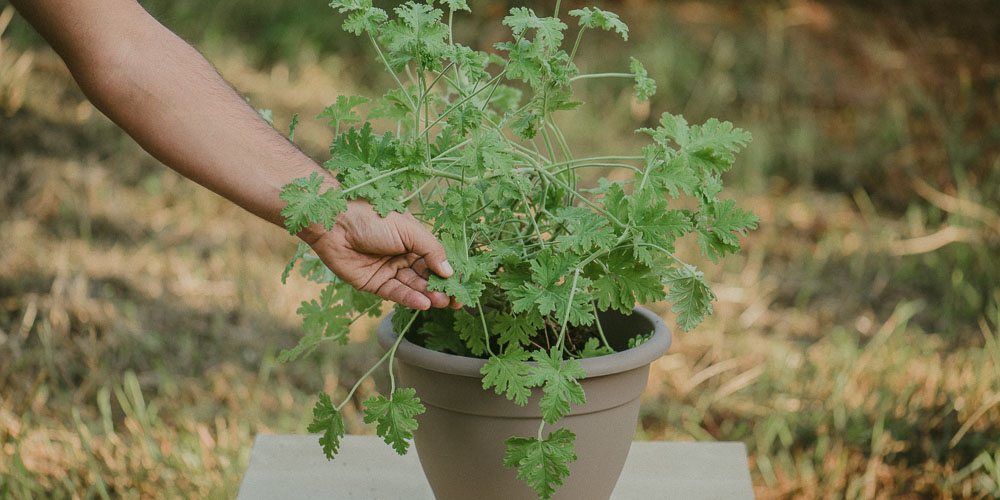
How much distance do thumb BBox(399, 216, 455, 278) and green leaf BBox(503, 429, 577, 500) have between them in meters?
0.25

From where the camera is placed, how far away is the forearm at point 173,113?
3.90 feet

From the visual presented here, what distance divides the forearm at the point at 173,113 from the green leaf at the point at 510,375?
1.08 ft

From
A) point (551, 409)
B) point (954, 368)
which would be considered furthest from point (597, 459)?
point (954, 368)

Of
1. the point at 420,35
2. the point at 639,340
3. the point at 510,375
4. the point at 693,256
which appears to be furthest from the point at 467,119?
the point at 693,256

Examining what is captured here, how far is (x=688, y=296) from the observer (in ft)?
3.93

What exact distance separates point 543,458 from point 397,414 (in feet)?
0.64

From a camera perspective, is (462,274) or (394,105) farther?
(394,105)

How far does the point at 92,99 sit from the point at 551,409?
2.52ft

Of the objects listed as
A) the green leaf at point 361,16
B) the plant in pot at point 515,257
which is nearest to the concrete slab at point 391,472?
the plant in pot at point 515,257

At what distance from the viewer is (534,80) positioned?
3.75 ft

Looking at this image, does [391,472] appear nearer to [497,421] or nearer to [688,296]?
[497,421]

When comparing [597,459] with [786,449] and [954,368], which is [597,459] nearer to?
[786,449]

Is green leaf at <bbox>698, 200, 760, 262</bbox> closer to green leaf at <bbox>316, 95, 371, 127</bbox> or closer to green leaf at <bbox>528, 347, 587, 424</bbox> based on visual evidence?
green leaf at <bbox>528, 347, 587, 424</bbox>

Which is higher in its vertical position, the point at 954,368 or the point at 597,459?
the point at 597,459
